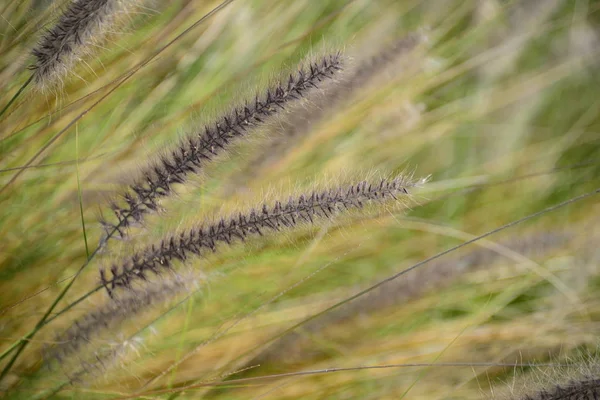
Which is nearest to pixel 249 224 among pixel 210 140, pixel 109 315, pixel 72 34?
pixel 210 140

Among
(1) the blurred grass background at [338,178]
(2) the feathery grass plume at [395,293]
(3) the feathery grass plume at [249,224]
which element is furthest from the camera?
(2) the feathery grass plume at [395,293]

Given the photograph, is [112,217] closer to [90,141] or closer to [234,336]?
[90,141]

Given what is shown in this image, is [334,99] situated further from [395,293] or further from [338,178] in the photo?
[395,293]

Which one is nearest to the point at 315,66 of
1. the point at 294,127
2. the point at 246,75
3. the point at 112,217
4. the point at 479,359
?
the point at 294,127

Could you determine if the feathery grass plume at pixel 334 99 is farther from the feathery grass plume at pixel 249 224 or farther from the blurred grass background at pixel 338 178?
the feathery grass plume at pixel 249 224

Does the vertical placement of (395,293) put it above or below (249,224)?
below

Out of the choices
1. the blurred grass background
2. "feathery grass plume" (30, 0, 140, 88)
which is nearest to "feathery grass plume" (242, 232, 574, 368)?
the blurred grass background

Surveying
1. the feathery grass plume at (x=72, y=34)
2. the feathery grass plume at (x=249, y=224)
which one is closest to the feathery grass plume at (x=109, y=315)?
the feathery grass plume at (x=249, y=224)
